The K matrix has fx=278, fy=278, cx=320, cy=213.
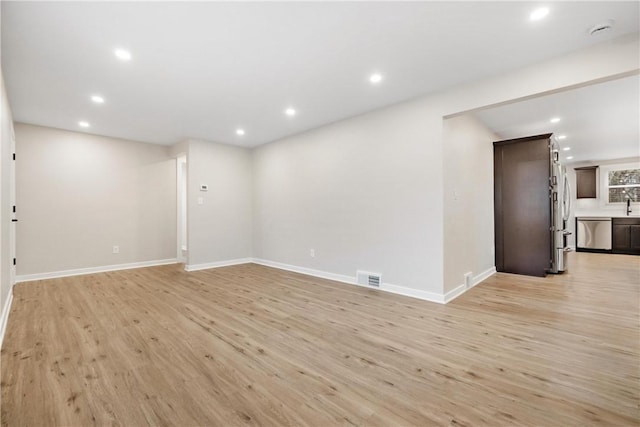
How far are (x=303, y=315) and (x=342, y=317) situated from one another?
40 cm

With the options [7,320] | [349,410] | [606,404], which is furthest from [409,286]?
[7,320]

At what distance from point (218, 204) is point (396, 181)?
12.0 feet

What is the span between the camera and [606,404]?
1.54 metres

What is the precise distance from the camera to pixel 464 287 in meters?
3.72

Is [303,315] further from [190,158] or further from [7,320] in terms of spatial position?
[190,158]

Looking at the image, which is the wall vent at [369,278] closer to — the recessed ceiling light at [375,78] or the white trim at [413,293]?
the white trim at [413,293]

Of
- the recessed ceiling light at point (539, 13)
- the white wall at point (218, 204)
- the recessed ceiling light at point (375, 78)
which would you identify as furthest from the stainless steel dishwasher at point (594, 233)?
the white wall at point (218, 204)

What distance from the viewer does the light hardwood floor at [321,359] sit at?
58.2 inches

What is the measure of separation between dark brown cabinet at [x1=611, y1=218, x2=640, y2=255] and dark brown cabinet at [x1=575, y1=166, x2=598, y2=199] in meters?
1.03

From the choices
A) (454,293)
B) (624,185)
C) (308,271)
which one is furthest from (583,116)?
(624,185)

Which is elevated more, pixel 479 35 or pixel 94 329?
pixel 479 35

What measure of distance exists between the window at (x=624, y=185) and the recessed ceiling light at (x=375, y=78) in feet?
28.1

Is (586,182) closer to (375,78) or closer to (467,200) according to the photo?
(467,200)

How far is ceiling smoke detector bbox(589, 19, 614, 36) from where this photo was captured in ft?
6.88
